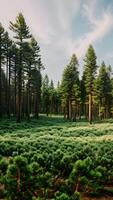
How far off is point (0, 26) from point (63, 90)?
2840 cm

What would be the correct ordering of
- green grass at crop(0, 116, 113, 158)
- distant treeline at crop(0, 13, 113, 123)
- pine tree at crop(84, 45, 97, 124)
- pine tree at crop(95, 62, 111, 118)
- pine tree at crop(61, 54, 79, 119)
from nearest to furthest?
green grass at crop(0, 116, 113, 158), distant treeline at crop(0, 13, 113, 123), pine tree at crop(84, 45, 97, 124), pine tree at crop(61, 54, 79, 119), pine tree at crop(95, 62, 111, 118)

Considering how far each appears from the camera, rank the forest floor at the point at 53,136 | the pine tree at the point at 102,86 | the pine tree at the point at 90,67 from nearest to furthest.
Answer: the forest floor at the point at 53,136 < the pine tree at the point at 90,67 < the pine tree at the point at 102,86

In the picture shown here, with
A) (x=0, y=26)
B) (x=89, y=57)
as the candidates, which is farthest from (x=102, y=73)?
(x=0, y=26)

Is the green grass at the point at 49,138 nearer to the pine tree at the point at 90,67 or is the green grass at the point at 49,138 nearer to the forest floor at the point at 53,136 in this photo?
the forest floor at the point at 53,136

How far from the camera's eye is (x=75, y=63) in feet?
242

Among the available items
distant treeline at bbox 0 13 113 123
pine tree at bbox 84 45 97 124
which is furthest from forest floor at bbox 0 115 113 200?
pine tree at bbox 84 45 97 124

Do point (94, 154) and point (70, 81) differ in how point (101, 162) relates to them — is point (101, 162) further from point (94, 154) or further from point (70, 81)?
point (70, 81)

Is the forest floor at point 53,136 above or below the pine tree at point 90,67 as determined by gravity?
below

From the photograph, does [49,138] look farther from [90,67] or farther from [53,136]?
[90,67]

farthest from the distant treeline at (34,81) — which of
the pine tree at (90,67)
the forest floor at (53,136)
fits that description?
the forest floor at (53,136)

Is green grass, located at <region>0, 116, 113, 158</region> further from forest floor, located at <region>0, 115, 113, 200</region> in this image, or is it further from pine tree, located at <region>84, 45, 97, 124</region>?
pine tree, located at <region>84, 45, 97, 124</region>

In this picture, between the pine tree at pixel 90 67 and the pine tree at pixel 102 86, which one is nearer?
the pine tree at pixel 90 67

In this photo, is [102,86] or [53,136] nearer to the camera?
[53,136]

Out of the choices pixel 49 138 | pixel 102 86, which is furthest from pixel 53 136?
pixel 102 86
